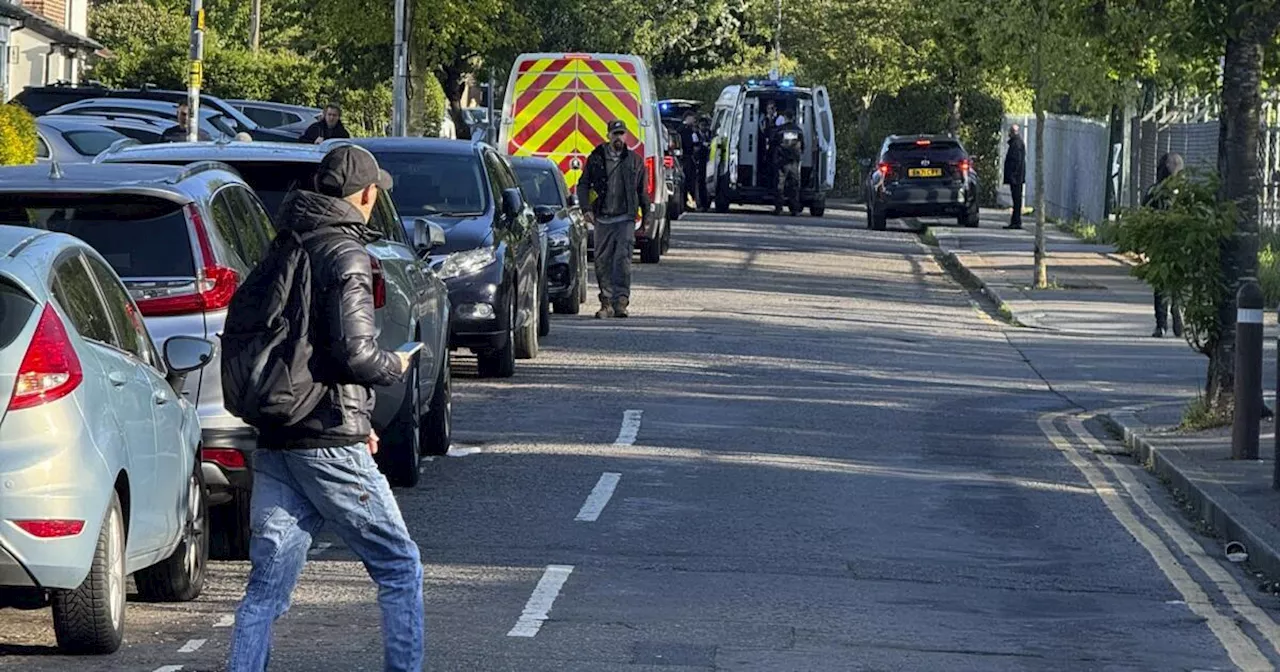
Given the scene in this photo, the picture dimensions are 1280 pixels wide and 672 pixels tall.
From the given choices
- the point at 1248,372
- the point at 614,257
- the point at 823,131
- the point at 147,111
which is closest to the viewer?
the point at 1248,372

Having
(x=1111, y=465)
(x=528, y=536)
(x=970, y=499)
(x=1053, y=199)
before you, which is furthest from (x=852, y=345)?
(x=1053, y=199)

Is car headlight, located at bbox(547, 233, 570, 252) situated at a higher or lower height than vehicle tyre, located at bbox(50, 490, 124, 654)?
higher

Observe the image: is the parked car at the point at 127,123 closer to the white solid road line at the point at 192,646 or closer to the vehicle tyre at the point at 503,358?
the vehicle tyre at the point at 503,358

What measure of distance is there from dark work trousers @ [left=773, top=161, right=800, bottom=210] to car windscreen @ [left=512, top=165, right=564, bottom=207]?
869 inches

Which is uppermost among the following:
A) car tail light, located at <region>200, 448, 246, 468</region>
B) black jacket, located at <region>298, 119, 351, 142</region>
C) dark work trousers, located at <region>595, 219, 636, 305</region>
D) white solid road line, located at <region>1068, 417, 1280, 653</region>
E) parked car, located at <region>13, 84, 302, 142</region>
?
parked car, located at <region>13, 84, 302, 142</region>

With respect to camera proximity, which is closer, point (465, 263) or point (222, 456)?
point (222, 456)

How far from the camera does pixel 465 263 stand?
56.3 ft

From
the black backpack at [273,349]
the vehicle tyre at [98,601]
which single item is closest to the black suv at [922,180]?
the vehicle tyre at [98,601]

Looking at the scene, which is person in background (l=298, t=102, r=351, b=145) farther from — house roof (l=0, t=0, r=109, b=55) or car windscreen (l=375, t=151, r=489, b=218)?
house roof (l=0, t=0, r=109, b=55)

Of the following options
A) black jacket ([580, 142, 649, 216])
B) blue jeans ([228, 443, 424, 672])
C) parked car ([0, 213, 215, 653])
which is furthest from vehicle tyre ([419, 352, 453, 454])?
black jacket ([580, 142, 649, 216])

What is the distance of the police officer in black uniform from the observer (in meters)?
45.3

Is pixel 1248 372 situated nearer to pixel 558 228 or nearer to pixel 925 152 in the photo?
pixel 558 228

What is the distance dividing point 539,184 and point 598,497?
12.2 meters

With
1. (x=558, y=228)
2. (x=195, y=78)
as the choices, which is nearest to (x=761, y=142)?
(x=195, y=78)
